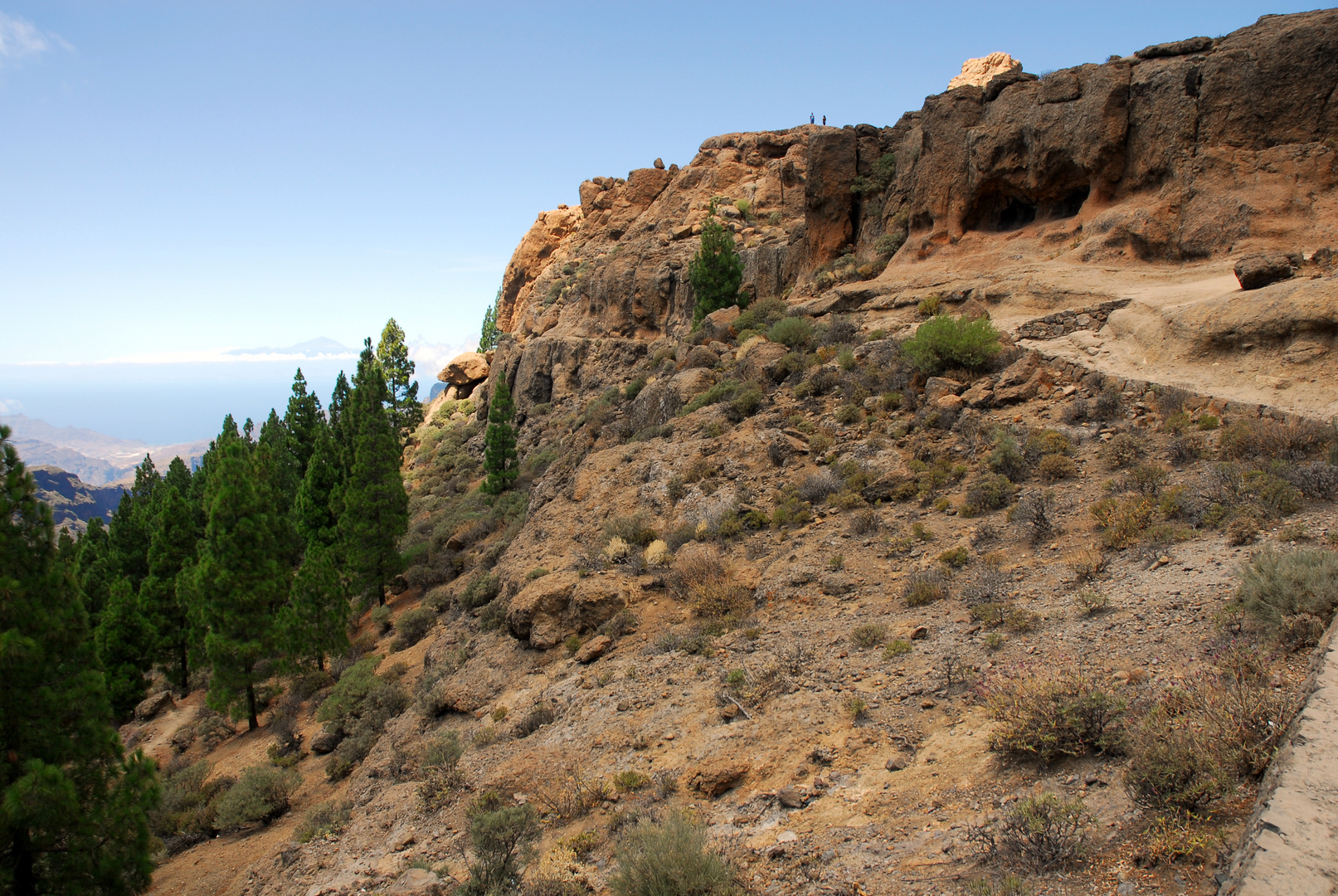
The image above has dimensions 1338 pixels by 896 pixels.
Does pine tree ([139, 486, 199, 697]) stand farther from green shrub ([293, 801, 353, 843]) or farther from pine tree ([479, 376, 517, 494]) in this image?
green shrub ([293, 801, 353, 843])

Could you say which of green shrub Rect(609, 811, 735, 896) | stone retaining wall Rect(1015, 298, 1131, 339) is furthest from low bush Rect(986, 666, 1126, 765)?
stone retaining wall Rect(1015, 298, 1131, 339)

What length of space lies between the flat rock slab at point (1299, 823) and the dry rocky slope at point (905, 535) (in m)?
0.31

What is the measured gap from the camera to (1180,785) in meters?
4.30

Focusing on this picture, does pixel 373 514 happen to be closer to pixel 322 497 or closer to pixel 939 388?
pixel 322 497

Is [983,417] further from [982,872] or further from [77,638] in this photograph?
[77,638]

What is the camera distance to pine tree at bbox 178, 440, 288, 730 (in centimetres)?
1842

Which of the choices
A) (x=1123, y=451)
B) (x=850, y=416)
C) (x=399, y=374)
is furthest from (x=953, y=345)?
(x=399, y=374)

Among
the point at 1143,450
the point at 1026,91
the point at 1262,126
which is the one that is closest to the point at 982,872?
the point at 1143,450

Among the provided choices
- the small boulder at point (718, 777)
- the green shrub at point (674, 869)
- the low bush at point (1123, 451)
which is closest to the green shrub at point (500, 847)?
the green shrub at point (674, 869)

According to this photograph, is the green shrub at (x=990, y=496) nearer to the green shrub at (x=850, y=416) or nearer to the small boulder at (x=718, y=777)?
the green shrub at (x=850, y=416)

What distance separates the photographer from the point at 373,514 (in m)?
25.1

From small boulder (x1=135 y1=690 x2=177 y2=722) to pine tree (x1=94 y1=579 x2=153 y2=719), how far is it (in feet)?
1.01

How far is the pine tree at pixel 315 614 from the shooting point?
62.0 feet

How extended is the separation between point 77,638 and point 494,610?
703 cm
